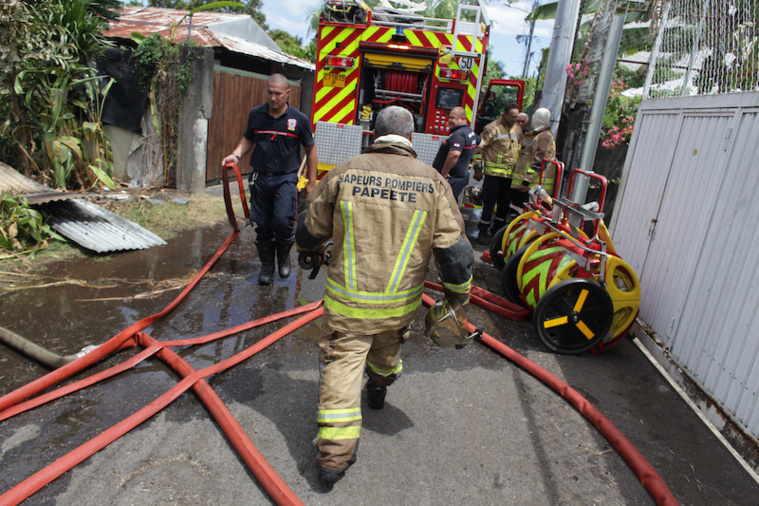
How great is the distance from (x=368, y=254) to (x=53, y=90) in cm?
567

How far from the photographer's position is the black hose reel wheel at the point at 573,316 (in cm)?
376

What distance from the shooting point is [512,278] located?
4.63 metres

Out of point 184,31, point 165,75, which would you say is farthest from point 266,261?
point 184,31

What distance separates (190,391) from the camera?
2.94m

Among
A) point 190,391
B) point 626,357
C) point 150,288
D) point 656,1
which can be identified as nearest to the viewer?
point 190,391

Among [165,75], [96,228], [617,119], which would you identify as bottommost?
[96,228]

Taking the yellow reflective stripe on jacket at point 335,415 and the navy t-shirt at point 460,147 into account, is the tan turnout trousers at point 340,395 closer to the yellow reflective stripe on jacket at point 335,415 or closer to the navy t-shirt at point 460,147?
the yellow reflective stripe on jacket at point 335,415

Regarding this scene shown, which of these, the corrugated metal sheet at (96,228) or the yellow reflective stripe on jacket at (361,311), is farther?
the corrugated metal sheet at (96,228)

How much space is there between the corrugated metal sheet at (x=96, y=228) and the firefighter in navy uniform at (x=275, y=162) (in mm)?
1484

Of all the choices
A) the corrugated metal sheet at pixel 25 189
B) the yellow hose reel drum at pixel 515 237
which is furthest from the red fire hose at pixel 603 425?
the corrugated metal sheet at pixel 25 189

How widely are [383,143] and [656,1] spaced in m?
4.89

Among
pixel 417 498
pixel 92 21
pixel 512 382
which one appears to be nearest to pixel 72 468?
pixel 417 498

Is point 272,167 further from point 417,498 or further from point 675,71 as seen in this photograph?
point 675,71

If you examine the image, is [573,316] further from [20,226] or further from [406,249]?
[20,226]
